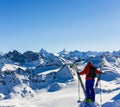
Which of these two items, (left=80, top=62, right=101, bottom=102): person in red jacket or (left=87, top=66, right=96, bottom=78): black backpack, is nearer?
(left=80, top=62, right=101, bottom=102): person in red jacket

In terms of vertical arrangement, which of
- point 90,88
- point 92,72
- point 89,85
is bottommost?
point 90,88

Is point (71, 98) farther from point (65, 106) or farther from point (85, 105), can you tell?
point (85, 105)

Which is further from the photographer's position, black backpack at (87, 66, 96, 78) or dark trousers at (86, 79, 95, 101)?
black backpack at (87, 66, 96, 78)

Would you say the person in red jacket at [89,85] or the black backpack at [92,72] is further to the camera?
the black backpack at [92,72]

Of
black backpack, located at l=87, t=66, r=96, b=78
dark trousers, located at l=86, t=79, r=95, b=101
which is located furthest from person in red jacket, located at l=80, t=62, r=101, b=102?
black backpack, located at l=87, t=66, r=96, b=78

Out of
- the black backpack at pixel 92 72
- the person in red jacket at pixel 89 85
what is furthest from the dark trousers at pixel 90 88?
the black backpack at pixel 92 72

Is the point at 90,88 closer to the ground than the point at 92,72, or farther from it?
closer to the ground

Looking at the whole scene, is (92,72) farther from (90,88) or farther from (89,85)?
(90,88)

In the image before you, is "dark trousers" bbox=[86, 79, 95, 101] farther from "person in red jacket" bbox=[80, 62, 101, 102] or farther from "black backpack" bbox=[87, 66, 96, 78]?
"black backpack" bbox=[87, 66, 96, 78]

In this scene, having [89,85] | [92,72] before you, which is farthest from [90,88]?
[92,72]

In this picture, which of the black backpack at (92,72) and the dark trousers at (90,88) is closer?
the dark trousers at (90,88)

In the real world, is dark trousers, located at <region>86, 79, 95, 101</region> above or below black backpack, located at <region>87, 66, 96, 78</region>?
below

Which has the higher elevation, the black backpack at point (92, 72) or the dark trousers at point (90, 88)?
the black backpack at point (92, 72)

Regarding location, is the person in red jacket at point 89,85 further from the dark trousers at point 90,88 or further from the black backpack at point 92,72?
the black backpack at point 92,72
